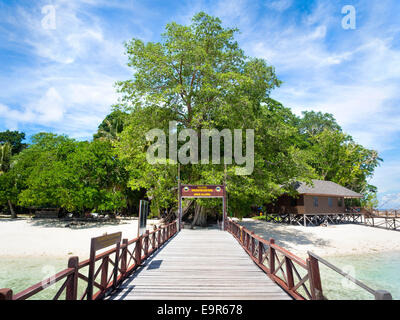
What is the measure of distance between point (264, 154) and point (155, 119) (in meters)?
10.5

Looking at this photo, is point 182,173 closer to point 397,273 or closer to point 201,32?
point 201,32

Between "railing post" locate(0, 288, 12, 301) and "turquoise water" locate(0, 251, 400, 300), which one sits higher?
"railing post" locate(0, 288, 12, 301)

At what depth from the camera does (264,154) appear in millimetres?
23484

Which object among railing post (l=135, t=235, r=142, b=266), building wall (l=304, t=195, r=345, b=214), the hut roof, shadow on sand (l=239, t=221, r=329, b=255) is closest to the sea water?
railing post (l=135, t=235, r=142, b=266)

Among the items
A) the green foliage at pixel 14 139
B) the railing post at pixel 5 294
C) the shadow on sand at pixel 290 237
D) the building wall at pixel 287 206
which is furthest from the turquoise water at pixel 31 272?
the green foliage at pixel 14 139

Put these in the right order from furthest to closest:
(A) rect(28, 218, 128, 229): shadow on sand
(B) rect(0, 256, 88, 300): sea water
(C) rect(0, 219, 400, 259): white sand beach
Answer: (A) rect(28, 218, 128, 229): shadow on sand
(C) rect(0, 219, 400, 259): white sand beach
(B) rect(0, 256, 88, 300): sea water

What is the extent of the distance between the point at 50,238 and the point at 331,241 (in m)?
24.9

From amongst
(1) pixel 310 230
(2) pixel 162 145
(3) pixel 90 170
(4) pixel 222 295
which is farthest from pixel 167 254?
(1) pixel 310 230

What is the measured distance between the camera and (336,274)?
1485 centimetres

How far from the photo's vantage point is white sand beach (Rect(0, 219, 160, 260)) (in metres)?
18.3

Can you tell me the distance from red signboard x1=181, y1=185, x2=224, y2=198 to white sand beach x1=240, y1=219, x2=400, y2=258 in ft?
25.3

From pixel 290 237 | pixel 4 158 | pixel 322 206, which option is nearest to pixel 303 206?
pixel 322 206

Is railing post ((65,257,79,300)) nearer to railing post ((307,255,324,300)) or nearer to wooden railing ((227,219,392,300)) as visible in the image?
wooden railing ((227,219,392,300))

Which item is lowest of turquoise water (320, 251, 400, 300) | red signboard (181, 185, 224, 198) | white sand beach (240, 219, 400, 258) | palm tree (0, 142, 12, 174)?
turquoise water (320, 251, 400, 300)
